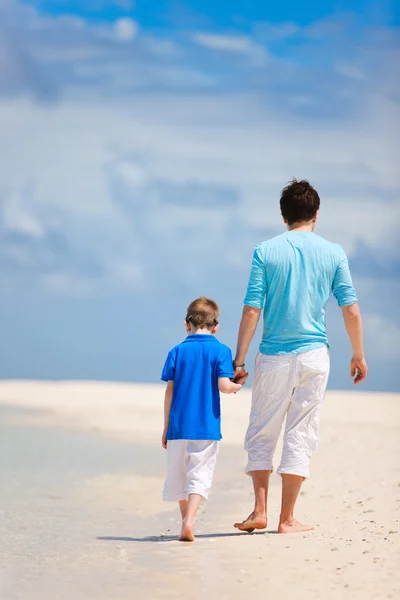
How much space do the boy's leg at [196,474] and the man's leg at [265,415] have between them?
0.28 meters

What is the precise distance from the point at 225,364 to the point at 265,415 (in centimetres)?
40

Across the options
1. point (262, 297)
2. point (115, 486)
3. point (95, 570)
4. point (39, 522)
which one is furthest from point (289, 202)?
point (115, 486)

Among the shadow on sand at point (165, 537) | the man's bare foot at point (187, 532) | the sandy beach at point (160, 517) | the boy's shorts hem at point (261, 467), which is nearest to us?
the sandy beach at point (160, 517)

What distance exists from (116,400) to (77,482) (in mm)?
7825

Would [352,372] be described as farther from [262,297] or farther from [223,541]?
[223,541]

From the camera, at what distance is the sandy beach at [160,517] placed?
491 cm

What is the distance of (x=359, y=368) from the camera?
20.6ft

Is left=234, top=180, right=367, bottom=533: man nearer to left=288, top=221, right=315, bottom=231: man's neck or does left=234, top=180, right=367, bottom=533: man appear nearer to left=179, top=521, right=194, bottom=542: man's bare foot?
left=288, top=221, right=315, bottom=231: man's neck

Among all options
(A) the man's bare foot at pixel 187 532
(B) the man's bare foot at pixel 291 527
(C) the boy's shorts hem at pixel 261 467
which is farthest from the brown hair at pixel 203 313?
(B) the man's bare foot at pixel 291 527

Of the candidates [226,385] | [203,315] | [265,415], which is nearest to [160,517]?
[265,415]

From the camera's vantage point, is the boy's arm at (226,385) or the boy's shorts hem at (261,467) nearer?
the boy's arm at (226,385)

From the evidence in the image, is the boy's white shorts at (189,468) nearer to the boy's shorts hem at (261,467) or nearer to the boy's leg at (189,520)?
the boy's leg at (189,520)

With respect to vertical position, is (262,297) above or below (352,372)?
above

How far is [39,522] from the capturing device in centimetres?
761
